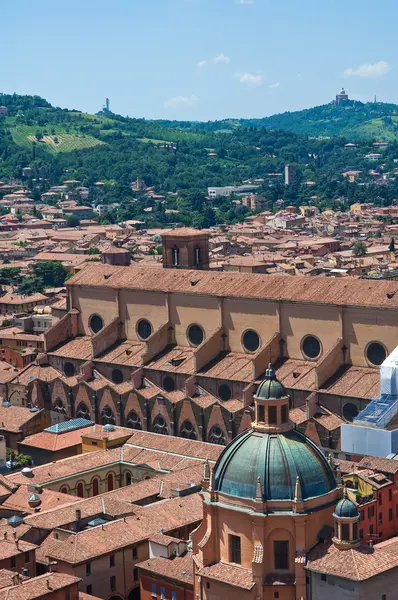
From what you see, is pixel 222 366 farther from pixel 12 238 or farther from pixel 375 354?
pixel 12 238

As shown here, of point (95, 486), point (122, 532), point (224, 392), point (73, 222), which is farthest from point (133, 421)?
point (73, 222)

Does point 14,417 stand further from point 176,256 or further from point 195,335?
point 176,256

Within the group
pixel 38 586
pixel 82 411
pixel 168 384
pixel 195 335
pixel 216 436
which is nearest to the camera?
pixel 38 586

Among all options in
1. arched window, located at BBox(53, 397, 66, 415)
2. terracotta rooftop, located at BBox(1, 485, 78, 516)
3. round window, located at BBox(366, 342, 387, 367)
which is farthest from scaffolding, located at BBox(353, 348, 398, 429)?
arched window, located at BBox(53, 397, 66, 415)

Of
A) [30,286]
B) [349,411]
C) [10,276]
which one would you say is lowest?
[30,286]

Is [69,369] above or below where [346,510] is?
below

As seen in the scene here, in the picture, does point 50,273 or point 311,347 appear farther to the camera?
point 50,273

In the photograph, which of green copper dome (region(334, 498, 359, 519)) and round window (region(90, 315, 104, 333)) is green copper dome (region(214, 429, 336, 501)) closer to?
green copper dome (region(334, 498, 359, 519))
